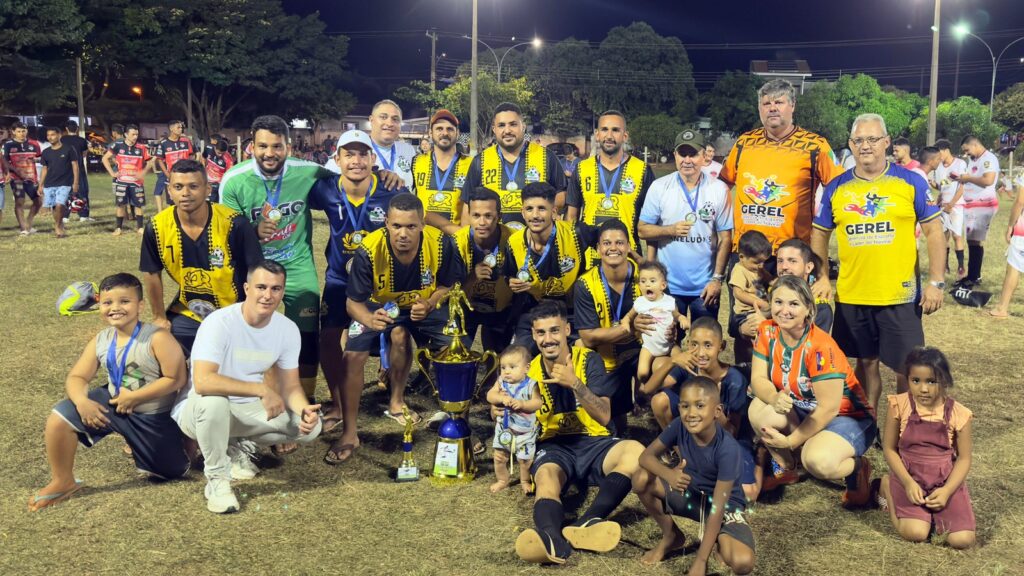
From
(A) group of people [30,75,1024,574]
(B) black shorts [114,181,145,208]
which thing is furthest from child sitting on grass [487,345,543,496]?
(B) black shorts [114,181,145,208]

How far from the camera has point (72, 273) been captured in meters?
13.8

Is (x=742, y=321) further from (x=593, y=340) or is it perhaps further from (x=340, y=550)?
(x=340, y=550)

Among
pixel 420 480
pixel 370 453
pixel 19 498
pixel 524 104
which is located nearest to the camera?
pixel 19 498

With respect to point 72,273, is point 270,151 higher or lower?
higher

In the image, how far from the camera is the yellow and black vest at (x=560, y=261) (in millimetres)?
7059

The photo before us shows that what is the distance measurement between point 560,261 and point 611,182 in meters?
1.16

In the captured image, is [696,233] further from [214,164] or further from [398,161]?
[214,164]

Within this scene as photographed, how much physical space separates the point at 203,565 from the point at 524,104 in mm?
81020

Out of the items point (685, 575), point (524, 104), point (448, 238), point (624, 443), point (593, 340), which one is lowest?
point (685, 575)

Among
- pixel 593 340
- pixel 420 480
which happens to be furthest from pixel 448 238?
pixel 420 480

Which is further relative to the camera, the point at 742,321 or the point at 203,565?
the point at 742,321

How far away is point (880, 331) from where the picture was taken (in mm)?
6598

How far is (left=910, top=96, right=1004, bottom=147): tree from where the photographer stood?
2815 inches

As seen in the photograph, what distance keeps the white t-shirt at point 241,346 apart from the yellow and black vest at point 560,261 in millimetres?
2013
